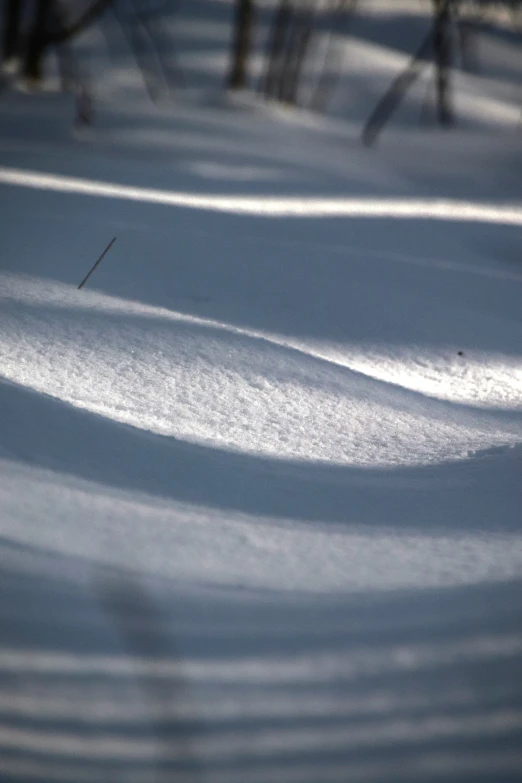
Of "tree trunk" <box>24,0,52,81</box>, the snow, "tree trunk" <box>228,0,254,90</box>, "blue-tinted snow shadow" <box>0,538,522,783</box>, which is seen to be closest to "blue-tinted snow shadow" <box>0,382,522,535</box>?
the snow

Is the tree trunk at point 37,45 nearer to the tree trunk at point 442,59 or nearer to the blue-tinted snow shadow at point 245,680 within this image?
the tree trunk at point 442,59

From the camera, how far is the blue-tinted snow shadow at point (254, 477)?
87 centimetres

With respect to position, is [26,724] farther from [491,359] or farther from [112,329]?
[491,359]

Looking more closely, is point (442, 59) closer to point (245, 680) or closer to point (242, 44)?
point (242, 44)

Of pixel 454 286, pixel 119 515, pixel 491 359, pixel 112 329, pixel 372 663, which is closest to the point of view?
pixel 372 663

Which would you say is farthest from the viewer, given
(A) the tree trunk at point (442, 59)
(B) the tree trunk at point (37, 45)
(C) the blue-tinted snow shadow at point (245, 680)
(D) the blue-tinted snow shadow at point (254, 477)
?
(B) the tree trunk at point (37, 45)

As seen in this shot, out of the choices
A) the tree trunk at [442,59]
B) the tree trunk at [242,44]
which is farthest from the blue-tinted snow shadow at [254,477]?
the tree trunk at [242,44]

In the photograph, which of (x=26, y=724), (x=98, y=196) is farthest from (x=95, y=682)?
(x=98, y=196)

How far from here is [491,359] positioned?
135 centimetres

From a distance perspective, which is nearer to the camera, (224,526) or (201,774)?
(201,774)

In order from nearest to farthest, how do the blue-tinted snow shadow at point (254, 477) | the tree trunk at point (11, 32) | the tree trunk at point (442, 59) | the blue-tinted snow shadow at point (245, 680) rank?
the blue-tinted snow shadow at point (245, 680), the blue-tinted snow shadow at point (254, 477), the tree trunk at point (442, 59), the tree trunk at point (11, 32)

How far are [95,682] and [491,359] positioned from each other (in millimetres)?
989

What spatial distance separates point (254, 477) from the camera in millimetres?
919

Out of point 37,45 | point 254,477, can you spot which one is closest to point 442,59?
point 37,45
